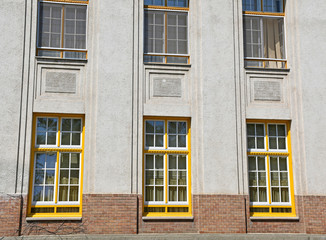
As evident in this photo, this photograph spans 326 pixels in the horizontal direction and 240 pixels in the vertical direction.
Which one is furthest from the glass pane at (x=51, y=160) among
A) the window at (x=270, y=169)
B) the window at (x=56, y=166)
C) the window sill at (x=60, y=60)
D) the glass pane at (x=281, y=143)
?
the glass pane at (x=281, y=143)

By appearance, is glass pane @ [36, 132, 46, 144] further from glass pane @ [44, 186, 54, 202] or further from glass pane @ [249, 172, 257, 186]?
glass pane @ [249, 172, 257, 186]

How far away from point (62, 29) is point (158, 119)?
4190 millimetres

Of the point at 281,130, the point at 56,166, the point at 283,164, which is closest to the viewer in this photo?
the point at 56,166

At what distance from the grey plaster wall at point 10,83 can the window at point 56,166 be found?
0.60 m

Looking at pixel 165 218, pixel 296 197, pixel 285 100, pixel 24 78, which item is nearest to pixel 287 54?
pixel 285 100

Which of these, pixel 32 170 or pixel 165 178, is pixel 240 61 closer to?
pixel 165 178

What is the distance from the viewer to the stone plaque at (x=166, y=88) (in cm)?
1220

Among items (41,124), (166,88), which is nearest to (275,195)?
(166,88)

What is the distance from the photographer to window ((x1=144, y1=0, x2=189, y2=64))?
496 inches

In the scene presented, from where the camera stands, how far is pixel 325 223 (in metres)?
12.0

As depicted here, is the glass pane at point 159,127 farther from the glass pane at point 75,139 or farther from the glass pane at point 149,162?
the glass pane at point 75,139

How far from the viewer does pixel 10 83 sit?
37.9ft

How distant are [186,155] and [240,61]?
3546 millimetres

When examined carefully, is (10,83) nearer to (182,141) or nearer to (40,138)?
(40,138)
